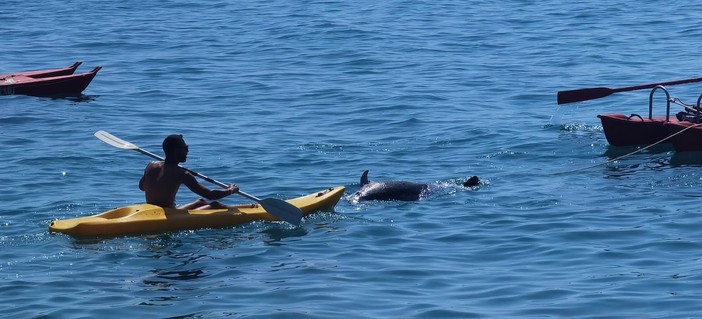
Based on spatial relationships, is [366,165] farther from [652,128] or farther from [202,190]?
[202,190]

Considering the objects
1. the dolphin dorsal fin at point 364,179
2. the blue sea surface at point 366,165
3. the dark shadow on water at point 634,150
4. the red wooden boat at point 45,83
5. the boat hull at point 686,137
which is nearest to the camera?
the blue sea surface at point 366,165

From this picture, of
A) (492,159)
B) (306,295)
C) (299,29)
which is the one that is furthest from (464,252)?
(299,29)

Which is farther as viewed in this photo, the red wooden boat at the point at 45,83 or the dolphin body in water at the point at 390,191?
the red wooden boat at the point at 45,83

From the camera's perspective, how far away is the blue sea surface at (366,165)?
1195cm

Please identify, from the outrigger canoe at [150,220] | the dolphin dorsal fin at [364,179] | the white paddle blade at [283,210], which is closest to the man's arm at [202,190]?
the outrigger canoe at [150,220]

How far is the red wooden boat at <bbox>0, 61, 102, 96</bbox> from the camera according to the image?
23844mm

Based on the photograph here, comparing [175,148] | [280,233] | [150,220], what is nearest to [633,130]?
[280,233]

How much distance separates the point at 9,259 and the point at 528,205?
5.71 meters

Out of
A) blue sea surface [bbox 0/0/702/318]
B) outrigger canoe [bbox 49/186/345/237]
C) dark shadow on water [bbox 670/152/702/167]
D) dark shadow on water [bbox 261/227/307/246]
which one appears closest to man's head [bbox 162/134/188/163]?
outrigger canoe [bbox 49/186/345/237]

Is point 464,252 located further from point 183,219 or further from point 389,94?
point 389,94

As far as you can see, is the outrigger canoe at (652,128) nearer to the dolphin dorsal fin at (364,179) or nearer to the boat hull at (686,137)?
the boat hull at (686,137)

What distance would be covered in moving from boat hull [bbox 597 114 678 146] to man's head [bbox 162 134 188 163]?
6.51 m

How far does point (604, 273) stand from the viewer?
1241 cm

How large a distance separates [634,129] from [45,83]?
10.9 meters
